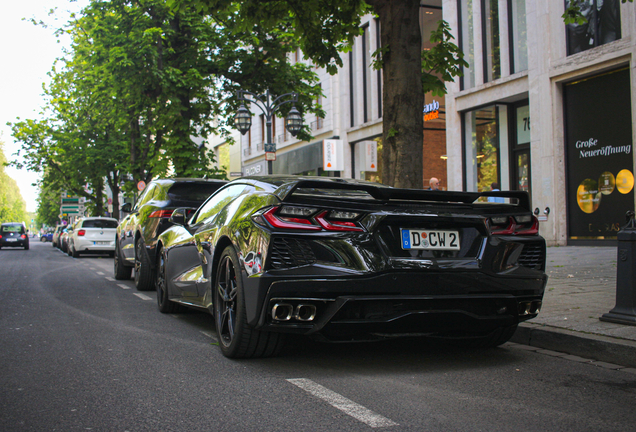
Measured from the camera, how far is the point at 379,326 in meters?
4.11

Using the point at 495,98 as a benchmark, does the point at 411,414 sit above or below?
below

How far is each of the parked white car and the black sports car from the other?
21327mm

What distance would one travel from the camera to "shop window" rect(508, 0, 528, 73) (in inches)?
727

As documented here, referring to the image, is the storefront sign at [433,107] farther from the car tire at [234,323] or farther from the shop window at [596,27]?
the car tire at [234,323]

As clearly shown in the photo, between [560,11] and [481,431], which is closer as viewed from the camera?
[481,431]

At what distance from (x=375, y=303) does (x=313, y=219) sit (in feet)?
2.12

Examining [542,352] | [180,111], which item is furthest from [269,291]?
[180,111]

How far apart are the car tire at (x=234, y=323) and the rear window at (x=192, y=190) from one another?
4.80m

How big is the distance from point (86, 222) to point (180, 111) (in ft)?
22.0

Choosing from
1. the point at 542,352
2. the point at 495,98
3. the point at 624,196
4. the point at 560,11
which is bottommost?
the point at 542,352

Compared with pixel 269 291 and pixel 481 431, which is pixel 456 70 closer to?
pixel 269 291

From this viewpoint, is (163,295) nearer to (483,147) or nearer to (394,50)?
(394,50)

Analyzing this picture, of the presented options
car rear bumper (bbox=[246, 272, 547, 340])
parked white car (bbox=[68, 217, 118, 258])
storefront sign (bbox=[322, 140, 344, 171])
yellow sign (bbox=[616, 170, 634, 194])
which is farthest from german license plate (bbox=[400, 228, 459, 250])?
storefront sign (bbox=[322, 140, 344, 171])

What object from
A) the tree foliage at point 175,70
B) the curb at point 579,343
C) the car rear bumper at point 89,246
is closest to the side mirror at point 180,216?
the curb at point 579,343
